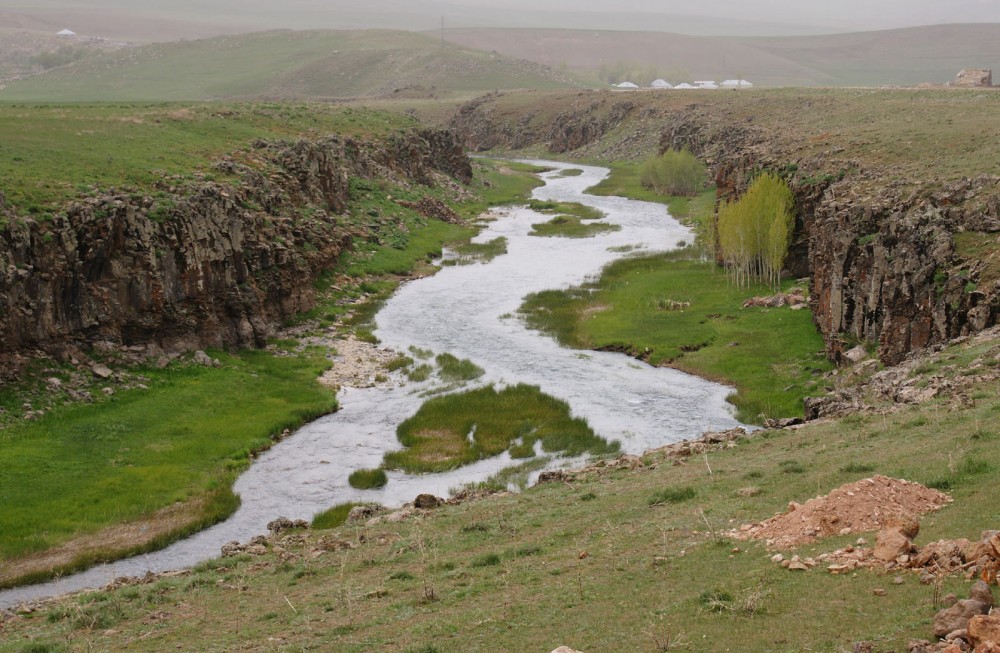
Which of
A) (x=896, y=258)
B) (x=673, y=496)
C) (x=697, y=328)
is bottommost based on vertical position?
(x=697, y=328)

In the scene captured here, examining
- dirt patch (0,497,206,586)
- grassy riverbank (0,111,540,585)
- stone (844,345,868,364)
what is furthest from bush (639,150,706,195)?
dirt patch (0,497,206,586)

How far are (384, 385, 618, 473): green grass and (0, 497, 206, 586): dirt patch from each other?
29.6ft

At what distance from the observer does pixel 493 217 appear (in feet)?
366

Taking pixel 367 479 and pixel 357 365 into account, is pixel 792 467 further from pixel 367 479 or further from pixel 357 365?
pixel 357 365

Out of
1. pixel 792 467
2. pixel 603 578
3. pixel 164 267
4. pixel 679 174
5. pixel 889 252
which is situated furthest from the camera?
pixel 679 174

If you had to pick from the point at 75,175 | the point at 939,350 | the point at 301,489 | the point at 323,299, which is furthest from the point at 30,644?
the point at 323,299

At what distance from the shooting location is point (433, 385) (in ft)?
168

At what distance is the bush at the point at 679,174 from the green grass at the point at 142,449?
83.0 metres

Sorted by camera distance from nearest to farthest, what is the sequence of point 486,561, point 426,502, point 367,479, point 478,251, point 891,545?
point 891,545 < point 486,561 < point 426,502 < point 367,479 < point 478,251

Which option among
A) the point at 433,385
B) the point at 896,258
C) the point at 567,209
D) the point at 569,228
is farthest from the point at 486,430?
the point at 567,209

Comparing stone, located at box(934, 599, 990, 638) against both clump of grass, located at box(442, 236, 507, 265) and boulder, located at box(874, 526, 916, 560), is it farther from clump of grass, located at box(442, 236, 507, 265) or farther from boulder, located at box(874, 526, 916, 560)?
clump of grass, located at box(442, 236, 507, 265)

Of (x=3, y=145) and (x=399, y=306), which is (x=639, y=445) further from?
(x=3, y=145)

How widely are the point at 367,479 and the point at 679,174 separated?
9436 centimetres

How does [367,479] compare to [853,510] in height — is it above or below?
below
